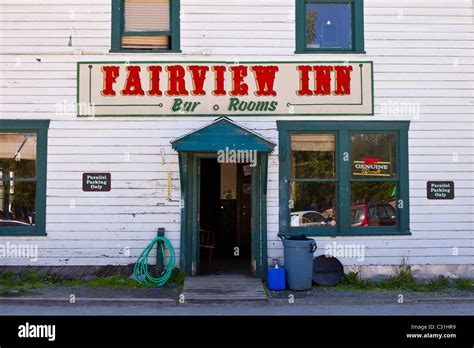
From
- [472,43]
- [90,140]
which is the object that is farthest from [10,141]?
[472,43]

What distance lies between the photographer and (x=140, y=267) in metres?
11.4

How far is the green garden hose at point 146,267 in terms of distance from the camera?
36.7ft

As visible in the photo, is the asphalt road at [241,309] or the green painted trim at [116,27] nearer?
the asphalt road at [241,309]

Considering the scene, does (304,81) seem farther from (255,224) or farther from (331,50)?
(255,224)

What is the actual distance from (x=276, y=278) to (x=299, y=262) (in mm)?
544

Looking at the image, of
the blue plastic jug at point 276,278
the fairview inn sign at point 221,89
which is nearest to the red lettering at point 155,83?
the fairview inn sign at point 221,89

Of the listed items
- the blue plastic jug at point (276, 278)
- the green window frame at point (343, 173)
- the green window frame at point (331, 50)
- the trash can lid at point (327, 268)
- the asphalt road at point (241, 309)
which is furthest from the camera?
the green window frame at point (331, 50)

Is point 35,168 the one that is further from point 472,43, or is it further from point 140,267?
point 472,43

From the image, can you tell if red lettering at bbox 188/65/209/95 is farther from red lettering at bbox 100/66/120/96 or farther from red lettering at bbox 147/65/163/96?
red lettering at bbox 100/66/120/96

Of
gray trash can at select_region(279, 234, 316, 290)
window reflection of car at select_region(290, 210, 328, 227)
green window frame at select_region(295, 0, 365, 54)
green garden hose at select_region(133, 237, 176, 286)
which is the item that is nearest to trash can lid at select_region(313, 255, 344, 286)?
gray trash can at select_region(279, 234, 316, 290)

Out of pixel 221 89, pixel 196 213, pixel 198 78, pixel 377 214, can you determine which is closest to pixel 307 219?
pixel 377 214

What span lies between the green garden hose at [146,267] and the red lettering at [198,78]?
314cm

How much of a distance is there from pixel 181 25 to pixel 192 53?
655 millimetres

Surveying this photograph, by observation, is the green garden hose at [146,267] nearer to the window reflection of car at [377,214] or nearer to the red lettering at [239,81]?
the red lettering at [239,81]
